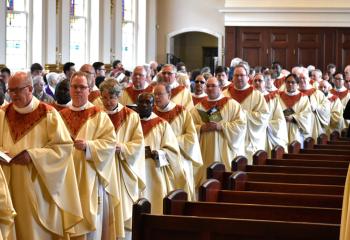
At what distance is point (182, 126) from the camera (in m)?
11.2

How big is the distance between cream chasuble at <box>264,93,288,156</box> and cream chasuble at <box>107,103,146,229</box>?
5.37m

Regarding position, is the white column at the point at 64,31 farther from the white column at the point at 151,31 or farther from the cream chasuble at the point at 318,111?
the cream chasuble at the point at 318,111

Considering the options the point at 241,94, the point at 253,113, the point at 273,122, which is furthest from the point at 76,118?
the point at 273,122

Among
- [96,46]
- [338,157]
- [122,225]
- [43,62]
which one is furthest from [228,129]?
[96,46]

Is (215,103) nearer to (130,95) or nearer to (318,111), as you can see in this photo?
(130,95)

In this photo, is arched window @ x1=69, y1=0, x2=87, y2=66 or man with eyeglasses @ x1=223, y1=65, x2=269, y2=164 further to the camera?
arched window @ x1=69, y1=0, x2=87, y2=66

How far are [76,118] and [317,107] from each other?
27.5ft

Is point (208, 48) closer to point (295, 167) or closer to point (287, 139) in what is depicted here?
point (287, 139)

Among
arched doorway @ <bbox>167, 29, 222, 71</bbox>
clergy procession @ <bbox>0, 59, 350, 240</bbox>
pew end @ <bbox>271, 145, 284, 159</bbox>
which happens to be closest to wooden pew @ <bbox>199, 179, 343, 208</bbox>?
clergy procession @ <bbox>0, 59, 350, 240</bbox>

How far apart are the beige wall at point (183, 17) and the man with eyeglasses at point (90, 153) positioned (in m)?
19.7

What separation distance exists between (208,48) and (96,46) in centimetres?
809

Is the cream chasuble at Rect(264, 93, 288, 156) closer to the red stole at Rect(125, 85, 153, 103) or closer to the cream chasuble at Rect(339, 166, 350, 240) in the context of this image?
the red stole at Rect(125, 85, 153, 103)

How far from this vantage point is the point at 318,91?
17.0m

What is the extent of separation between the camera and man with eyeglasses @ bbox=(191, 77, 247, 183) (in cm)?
1262
